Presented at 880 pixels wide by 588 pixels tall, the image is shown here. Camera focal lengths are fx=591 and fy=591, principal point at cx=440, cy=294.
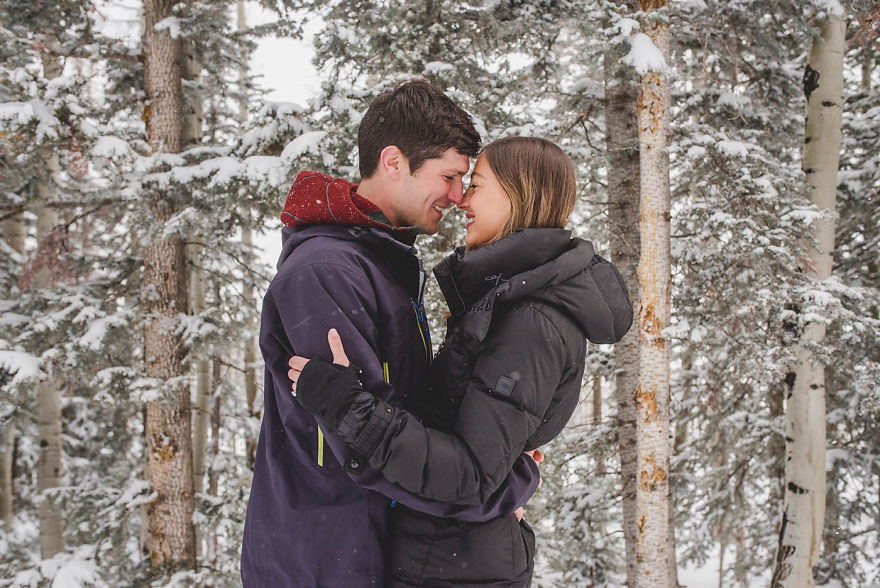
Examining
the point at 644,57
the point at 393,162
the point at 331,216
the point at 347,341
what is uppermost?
the point at 644,57

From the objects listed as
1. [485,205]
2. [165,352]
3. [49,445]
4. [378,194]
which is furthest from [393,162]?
[49,445]

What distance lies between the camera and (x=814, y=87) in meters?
7.84

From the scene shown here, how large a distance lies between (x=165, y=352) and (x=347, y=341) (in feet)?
21.5

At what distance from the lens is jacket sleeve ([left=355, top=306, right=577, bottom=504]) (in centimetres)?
164

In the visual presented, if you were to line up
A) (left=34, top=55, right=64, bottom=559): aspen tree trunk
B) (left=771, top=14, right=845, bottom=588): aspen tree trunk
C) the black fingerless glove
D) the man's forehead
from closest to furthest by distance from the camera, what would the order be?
the black fingerless glove, the man's forehead, (left=771, top=14, right=845, bottom=588): aspen tree trunk, (left=34, top=55, right=64, bottom=559): aspen tree trunk

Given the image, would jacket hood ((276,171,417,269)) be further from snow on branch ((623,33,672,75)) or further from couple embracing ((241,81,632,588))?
snow on branch ((623,33,672,75))

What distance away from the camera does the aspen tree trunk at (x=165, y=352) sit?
747 centimetres

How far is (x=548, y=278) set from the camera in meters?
1.95

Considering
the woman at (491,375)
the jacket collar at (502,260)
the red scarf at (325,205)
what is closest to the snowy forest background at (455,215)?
the red scarf at (325,205)

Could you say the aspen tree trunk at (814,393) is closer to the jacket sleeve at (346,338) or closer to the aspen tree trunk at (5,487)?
the jacket sleeve at (346,338)

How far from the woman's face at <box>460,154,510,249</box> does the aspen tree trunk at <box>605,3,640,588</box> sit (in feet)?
19.7

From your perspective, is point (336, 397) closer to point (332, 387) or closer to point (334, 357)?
point (332, 387)

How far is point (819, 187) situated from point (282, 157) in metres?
6.74

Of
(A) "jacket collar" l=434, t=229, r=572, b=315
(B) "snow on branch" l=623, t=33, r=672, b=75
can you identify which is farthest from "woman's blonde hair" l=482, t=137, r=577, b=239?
(B) "snow on branch" l=623, t=33, r=672, b=75
